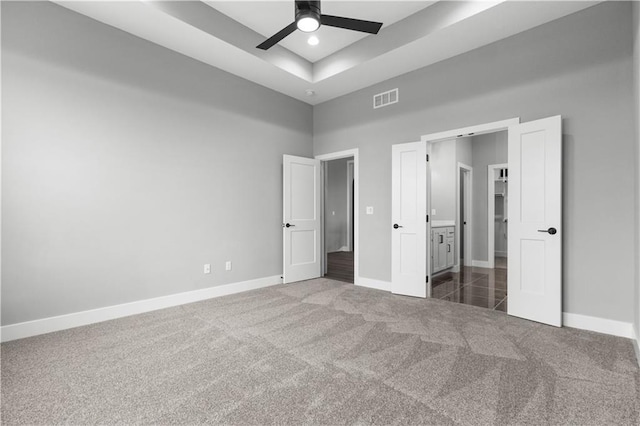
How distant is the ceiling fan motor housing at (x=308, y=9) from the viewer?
2.24m

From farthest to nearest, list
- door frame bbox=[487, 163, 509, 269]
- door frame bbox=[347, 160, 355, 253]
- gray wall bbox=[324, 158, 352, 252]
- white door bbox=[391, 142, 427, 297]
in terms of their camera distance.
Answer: gray wall bbox=[324, 158, 352, 252]
door frame bbox=[347, 160, 355, 253]
door frame bbox=[487, 163, 509, 269]
white door bbox=[391, 142, 427, 297]

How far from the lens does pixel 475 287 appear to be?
14.9ft

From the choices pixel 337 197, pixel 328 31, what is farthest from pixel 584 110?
pixel 337 197

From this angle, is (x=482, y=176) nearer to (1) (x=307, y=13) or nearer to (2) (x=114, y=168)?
(1) (x=307, y=13)

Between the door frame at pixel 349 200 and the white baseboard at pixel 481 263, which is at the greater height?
the door frame at pixel 349 200

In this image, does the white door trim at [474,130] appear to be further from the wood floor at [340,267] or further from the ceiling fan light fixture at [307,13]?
the wood floor at [340,267]

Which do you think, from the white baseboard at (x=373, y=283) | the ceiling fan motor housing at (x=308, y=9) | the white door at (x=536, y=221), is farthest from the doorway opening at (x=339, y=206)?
the ceiling fan motor housing at (x=308, y=9)

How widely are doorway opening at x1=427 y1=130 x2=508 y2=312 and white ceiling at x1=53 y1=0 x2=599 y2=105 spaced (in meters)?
1.77

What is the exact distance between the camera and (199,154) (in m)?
3.89

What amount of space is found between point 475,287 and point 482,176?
3.03 meters

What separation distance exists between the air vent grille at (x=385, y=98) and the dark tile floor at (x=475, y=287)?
3.00 m

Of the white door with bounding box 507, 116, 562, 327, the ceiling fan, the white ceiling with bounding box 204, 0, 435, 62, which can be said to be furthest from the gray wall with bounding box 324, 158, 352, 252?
the ceiling fan

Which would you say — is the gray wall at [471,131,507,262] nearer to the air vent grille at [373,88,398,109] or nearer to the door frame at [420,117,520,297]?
the door frame at [420,117,520,297]

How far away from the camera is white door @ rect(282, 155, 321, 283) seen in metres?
4.83
